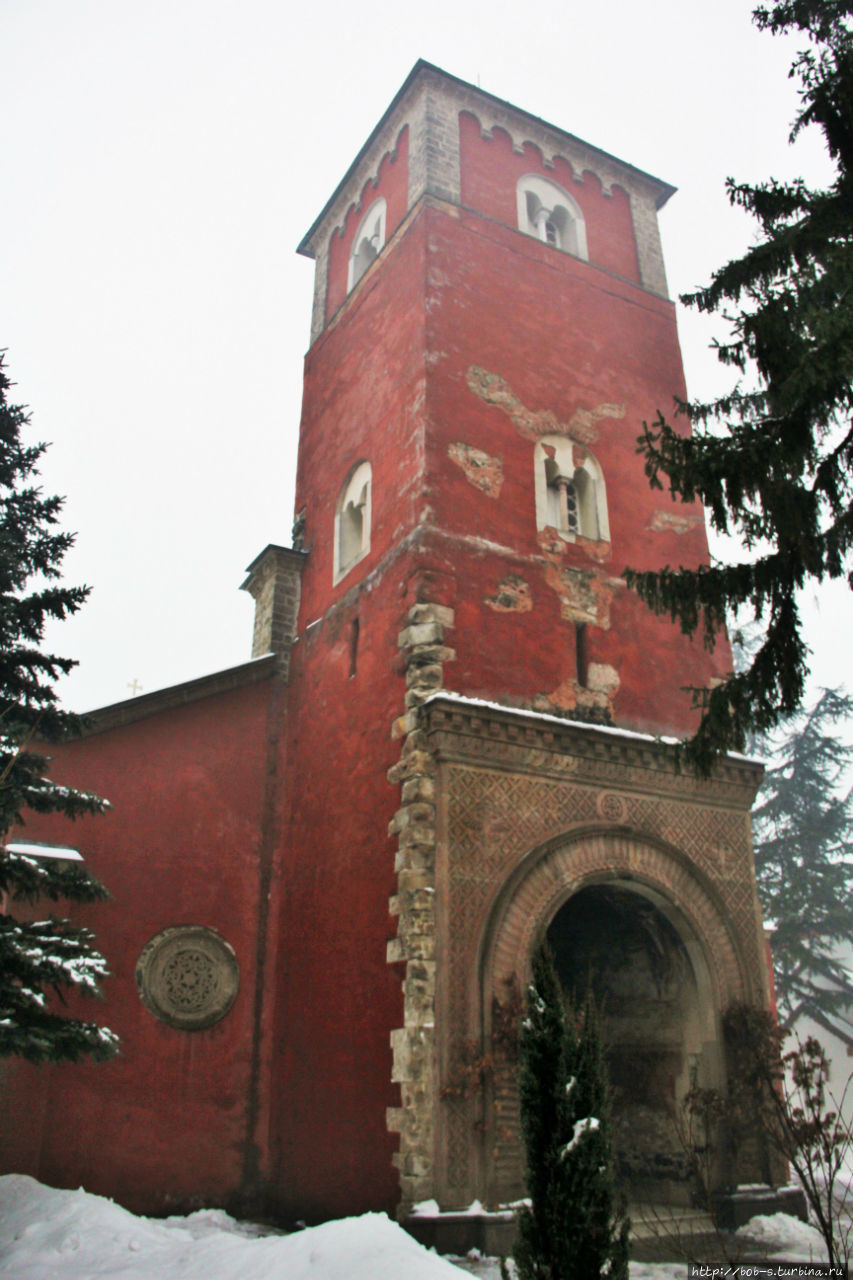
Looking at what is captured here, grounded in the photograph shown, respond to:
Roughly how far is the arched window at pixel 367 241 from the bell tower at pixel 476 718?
0.72 m

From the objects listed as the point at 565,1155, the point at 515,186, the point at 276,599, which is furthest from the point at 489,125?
the point at 565,1155

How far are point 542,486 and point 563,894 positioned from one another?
5.40m

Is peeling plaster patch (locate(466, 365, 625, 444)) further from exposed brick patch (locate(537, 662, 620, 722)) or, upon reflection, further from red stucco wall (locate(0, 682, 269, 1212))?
red stucco wall (locate(0, 682, 269, 1212))

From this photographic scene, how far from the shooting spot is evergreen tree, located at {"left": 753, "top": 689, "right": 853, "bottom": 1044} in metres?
23.3

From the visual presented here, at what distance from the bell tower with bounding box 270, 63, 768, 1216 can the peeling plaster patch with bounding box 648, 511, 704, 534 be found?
42 mm

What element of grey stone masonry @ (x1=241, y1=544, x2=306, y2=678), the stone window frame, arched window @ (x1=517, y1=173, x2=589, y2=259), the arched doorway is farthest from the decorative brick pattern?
arched window @ (x1=517, y1=173, x2=589, y2=259)

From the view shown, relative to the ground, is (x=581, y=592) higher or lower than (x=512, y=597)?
higher

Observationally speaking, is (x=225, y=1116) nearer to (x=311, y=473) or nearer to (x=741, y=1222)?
(x=741, y=1222)

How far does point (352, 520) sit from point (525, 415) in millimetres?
2919

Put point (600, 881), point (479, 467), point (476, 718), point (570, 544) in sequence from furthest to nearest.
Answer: point (570, 544)
point (479, 467)
point (600, 881)
point (476, 718)

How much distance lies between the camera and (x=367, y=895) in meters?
10.6

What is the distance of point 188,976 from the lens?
11500mm

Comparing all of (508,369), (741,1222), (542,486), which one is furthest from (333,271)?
(741,1222)

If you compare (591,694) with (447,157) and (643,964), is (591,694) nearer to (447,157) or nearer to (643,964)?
(643,964)
